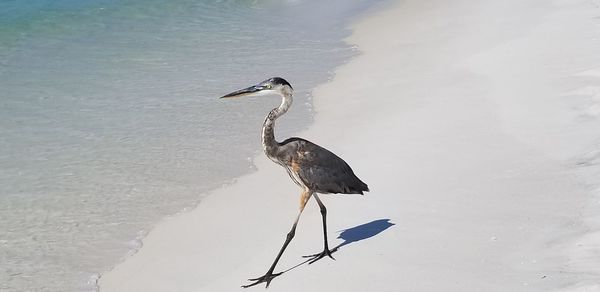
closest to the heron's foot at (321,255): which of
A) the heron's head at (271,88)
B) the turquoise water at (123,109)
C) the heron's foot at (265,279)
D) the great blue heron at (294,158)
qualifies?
the great blue heron at (294,158)

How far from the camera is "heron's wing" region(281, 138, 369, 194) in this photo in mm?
6148

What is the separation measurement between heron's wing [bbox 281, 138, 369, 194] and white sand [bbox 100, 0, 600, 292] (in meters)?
0.50

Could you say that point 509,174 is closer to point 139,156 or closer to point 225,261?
point 225,261

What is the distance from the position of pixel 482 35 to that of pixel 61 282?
313 inches

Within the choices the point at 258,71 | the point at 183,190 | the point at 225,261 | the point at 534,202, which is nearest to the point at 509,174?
the point at 534,202

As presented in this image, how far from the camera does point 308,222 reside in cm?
715

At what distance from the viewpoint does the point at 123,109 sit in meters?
11.1

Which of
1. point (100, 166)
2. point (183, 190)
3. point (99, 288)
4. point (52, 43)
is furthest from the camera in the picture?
point (52, 43)

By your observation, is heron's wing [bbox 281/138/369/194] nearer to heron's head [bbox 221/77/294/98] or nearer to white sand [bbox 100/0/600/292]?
heron's head [bbox 221/77/294/98]

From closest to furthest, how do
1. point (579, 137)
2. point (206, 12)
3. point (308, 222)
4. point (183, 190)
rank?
point (308, 222) < point (579, 137) < point (183, 190) < point (206, 12)

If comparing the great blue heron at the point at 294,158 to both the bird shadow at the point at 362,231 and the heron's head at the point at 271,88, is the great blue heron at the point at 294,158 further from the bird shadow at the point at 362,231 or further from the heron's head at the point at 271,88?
the bird shadow at the point at 362,231

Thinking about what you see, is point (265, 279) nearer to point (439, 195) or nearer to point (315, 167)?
point (315, 167)

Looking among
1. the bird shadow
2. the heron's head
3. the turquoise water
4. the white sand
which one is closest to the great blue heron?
the heron's head

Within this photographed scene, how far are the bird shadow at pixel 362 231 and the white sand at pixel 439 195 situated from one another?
2cm
